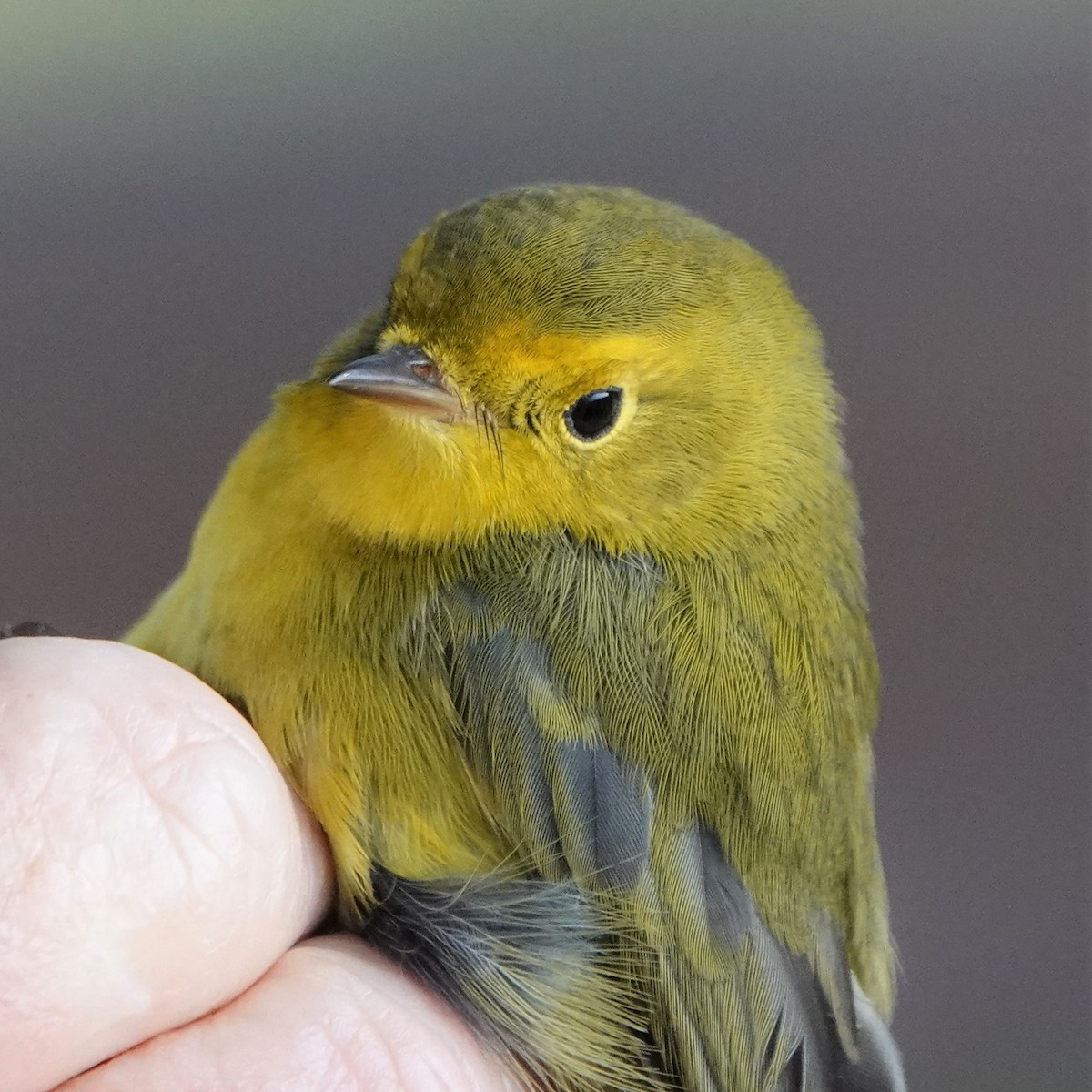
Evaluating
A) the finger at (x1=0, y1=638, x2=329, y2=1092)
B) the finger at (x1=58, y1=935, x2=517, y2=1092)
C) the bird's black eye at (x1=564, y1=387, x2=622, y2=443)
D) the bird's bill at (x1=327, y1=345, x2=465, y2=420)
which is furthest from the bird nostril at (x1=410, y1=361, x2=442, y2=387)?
the finger at (x1=58, y1=935, x2=517, y2=1092)

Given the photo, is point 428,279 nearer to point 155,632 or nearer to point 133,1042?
point 155,632

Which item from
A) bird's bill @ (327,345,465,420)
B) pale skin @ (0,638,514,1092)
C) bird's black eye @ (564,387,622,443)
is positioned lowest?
pale skin @ (0,638,514,1092)

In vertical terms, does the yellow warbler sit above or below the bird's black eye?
below

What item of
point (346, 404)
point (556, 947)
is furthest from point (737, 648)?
point (346, 404)

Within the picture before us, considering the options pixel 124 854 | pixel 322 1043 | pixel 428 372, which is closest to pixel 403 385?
pixel 428 372

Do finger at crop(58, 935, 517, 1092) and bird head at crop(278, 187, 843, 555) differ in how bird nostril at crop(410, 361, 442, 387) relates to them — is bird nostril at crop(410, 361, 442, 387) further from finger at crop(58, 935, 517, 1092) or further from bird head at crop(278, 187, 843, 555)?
finger at crop(58, 935, 517, 1092)

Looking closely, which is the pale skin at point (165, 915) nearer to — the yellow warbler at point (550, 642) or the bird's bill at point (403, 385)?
the yellow warbler at point (550, 642)

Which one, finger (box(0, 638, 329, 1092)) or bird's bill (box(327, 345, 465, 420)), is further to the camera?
bird's bill (box(327, 345, 465, 420))
